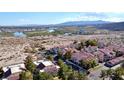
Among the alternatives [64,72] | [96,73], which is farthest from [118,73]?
[64,72]

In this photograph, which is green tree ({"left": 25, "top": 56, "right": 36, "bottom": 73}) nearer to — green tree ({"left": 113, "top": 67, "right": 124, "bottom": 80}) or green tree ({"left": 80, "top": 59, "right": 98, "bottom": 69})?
green tree ({"left": 80, "top": 59, "right": 98, "bottom": 69})

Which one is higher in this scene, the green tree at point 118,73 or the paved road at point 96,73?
the green tree at point 118,73

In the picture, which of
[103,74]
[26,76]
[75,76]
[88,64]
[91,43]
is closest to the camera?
[26,76]

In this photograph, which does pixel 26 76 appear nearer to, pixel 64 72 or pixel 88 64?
pixel 64 72

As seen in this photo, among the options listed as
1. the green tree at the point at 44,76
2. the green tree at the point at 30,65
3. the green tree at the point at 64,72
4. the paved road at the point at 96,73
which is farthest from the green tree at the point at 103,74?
the green tree at the point at 30,65

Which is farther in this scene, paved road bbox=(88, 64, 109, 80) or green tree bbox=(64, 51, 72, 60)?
green tree bbox=(64, 51, 72, 60)

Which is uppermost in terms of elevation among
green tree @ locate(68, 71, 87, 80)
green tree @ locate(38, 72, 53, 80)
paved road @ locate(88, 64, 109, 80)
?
green tree @ locate(38, 72, 53, 80)

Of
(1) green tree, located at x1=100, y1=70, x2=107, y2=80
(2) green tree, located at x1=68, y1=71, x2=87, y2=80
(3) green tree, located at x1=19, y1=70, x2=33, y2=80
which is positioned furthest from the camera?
(1) green tree, located at x1=100, y1=70, x2=107, y2=80

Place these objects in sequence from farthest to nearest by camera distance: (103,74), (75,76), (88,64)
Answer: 1. (88,64)
2. (103,74)
3. (75,76)

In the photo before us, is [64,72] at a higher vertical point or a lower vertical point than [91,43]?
lower

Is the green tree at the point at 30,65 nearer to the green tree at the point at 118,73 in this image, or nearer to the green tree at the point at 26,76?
the green tree at the point at 26,76

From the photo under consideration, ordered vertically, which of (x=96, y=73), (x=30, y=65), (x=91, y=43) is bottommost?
(x=96, y=73)

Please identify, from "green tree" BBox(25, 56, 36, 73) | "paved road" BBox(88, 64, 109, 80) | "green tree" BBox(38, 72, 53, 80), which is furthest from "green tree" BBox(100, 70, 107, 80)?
"green tree" BBox(25, 56, 36, 73)

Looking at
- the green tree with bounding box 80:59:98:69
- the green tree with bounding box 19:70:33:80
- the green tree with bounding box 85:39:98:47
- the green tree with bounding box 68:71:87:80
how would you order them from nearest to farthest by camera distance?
the green tree with bounding box 19:70:33:80 → the green tree with bounding box 68:71:87:80 → the green tree with bounding box 80:59:98:69 → the green tree with bounding box 85:39:98:47
